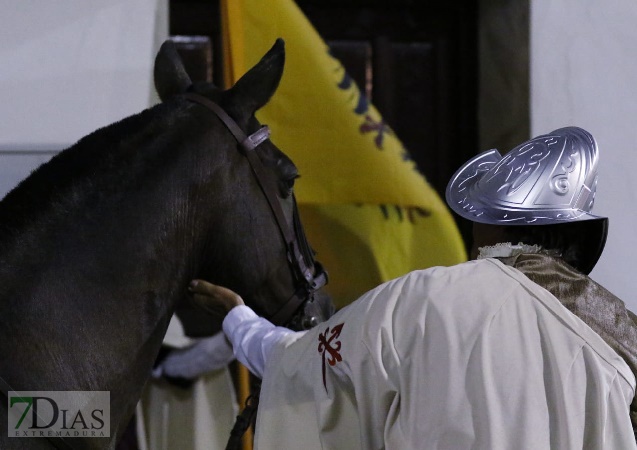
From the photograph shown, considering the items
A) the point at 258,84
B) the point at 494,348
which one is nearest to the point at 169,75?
the point at 258,84

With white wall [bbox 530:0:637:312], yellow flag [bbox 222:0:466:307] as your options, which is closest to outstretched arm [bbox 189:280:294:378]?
yellow flag [bbox 222:0:466:307]

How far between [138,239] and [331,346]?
15.9 inches

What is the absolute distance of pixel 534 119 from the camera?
3.02m

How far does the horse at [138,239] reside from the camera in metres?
1.43

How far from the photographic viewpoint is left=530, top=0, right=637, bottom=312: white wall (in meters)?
3.02

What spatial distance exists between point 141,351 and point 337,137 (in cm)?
109

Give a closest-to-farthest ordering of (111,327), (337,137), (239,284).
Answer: (111,327) → (239,284) → (337,137)

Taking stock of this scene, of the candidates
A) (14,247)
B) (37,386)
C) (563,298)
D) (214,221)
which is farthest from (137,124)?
(563,298)

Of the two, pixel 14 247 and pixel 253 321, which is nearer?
pixel 14 247

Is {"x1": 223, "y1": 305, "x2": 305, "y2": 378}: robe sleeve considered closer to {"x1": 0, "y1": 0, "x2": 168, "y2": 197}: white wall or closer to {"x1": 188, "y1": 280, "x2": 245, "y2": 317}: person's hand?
{"x1": 188, "y1": 280, "x2": 245, "y2": 317}: person's hand

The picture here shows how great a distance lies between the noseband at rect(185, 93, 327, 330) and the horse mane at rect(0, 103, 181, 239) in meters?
0.13

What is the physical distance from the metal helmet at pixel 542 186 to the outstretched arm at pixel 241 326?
44 cm

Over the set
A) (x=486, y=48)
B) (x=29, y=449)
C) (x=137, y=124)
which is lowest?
(x=29, y=449)

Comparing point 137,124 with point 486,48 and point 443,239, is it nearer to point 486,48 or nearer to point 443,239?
point 443,239
